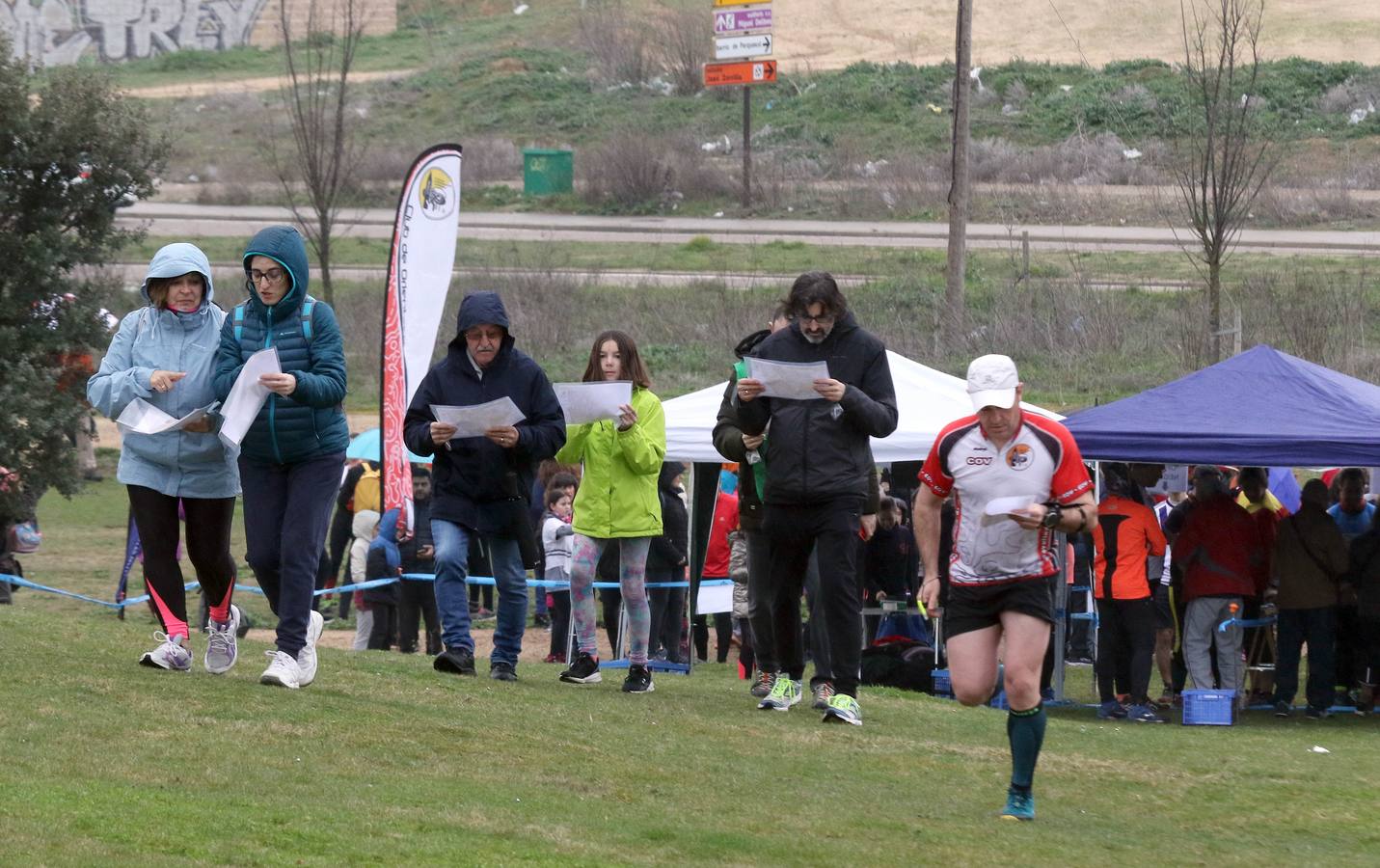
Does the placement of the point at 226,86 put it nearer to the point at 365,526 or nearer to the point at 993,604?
the point at 365,526

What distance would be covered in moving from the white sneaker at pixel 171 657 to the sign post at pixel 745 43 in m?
31.8

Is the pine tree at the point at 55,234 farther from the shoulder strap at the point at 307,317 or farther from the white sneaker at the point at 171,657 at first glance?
the shoulder strap at the point at 307,317

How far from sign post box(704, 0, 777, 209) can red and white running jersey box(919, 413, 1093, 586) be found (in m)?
32.7

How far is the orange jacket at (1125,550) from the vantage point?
1262 centimetres

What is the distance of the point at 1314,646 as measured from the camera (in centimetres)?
1302

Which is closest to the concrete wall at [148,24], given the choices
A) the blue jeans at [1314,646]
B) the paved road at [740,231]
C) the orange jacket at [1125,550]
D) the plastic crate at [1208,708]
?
the paved road at [740,231]

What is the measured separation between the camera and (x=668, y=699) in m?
9.69

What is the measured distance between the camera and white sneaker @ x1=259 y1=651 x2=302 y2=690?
816 centimetres

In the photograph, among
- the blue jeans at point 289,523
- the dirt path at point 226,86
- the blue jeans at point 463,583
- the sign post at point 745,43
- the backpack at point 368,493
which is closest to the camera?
the blue jeans at point 289,523

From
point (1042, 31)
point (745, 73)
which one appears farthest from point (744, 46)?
point (1042, 31)

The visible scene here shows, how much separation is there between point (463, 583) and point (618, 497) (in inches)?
40.6

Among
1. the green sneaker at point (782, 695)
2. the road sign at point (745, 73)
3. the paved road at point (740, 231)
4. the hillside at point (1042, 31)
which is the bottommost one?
the green sneaker at point (782, 695)

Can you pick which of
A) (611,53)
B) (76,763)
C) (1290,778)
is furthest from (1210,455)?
(611,53)

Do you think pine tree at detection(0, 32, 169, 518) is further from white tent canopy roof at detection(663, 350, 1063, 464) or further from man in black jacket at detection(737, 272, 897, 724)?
man in black jacket at detection(737, 272, 897, 724)
